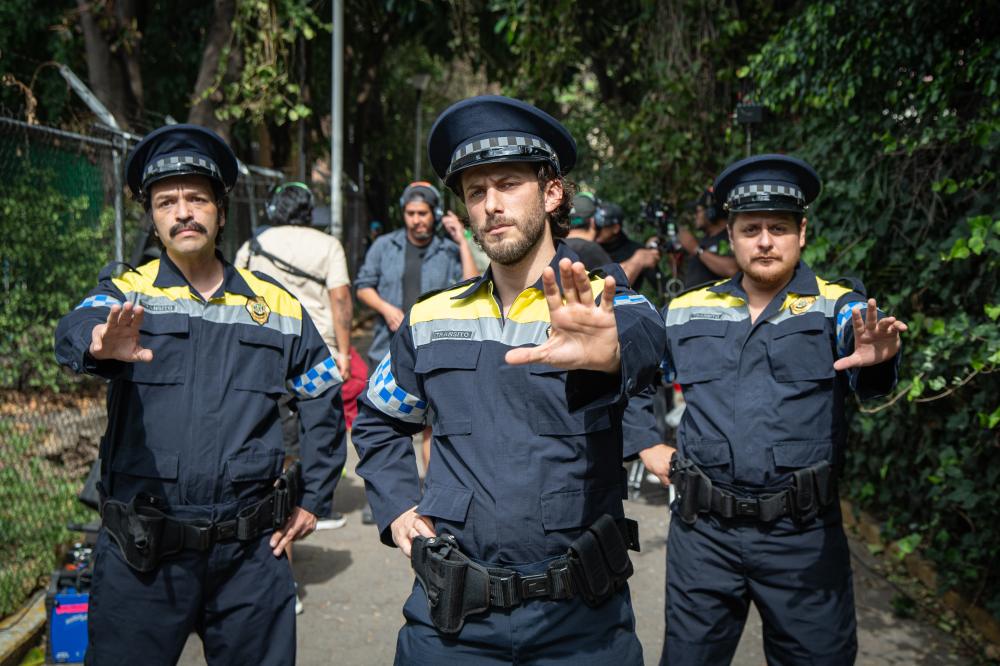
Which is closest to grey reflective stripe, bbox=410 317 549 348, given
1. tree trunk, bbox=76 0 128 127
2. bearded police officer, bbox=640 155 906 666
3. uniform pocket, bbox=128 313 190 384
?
uniform pocket, bbox=128 313 190 384

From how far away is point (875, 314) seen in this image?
2.77 meters

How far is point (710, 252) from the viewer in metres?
6.28

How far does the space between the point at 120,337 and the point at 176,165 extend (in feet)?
2.37

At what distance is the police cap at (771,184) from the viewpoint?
3396 millimetres

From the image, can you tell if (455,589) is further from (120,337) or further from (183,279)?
(183,279)

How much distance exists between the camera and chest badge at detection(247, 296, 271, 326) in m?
3.12

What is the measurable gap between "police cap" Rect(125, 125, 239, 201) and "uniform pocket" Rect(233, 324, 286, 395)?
1.80 ft

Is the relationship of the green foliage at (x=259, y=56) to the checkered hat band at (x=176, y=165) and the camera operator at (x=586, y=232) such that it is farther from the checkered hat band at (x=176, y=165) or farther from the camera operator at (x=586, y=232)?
the checkered hat band at (x=176, y=165)

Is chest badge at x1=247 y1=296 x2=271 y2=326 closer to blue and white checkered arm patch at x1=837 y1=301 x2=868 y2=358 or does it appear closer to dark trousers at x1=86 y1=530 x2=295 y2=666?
dark trousers at x1=86 y1=530 x2=295 y2=666

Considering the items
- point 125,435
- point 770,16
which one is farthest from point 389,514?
point 770,16

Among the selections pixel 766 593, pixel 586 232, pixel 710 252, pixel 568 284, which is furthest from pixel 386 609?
pixel 568 284

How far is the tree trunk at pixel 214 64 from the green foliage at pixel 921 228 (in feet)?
21.0

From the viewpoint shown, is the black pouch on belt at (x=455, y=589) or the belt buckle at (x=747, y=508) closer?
the black pouch on belt at (x=455, y=589)

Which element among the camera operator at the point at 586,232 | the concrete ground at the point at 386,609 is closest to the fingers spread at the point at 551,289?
the concrete ground at the point at 386,609
